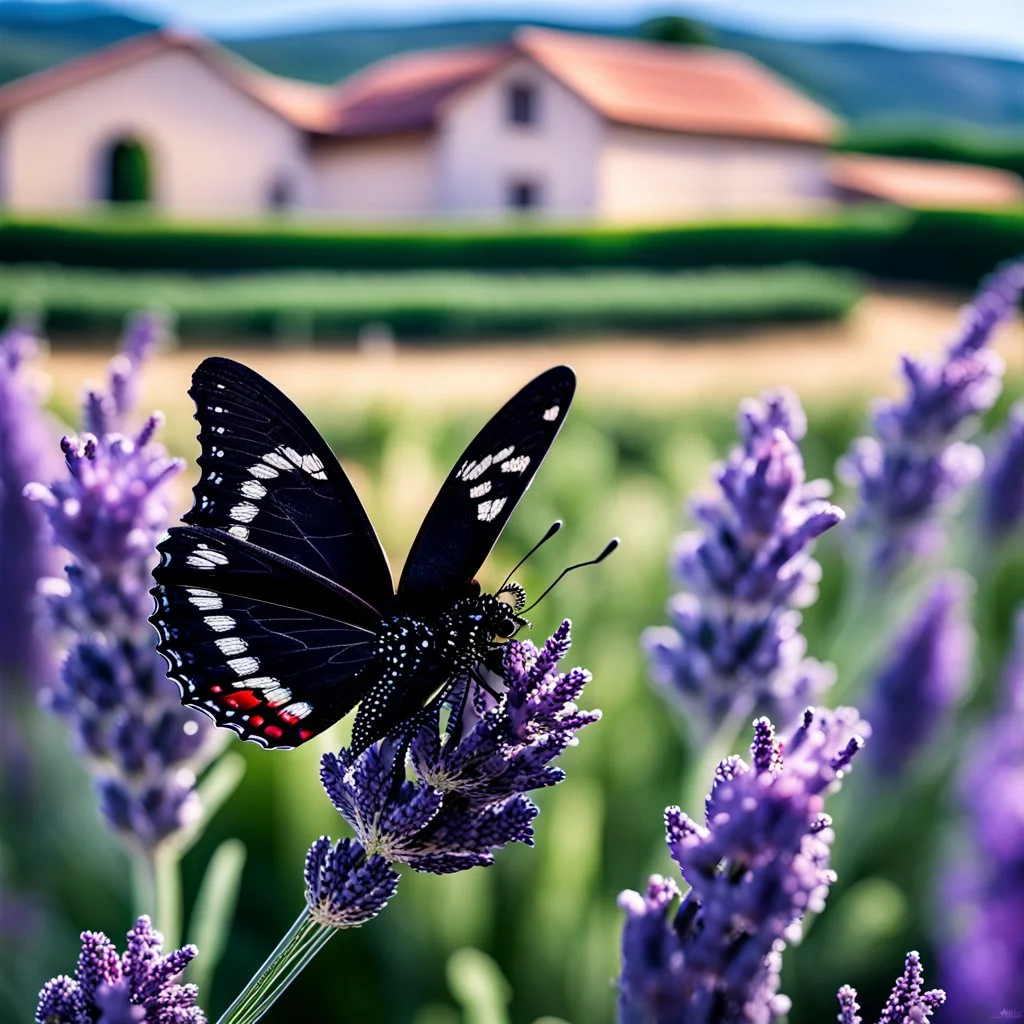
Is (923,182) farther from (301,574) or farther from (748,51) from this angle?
(301,574)

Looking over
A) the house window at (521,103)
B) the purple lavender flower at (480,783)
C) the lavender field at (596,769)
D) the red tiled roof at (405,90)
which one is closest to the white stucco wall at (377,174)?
the red tiled roof at (405,90)

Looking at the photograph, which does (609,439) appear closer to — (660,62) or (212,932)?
(212,932)

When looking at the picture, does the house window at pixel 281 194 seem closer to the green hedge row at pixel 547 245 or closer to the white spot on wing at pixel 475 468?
the green hedge row at pixel 547 245

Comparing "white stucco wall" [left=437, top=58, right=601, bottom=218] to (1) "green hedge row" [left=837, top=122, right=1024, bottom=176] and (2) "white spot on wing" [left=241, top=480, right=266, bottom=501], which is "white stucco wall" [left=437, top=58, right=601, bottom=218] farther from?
(2) "white spot on wing" [left=241, top=480, right=266, bottom=501]

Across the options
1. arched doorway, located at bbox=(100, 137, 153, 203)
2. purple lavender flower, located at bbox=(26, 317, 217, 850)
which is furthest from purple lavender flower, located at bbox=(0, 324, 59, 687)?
arched doorway, located at bbox=(100, 137, 153, 203)

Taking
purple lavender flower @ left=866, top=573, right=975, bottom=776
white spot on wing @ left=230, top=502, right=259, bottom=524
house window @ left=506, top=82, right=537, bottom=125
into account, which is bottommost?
purple lavender flower @ left=866, top=573, right=975, bottom=776

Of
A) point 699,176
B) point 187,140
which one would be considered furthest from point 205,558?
point 699,176

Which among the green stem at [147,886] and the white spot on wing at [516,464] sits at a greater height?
the white spot on wing at [516,464]
